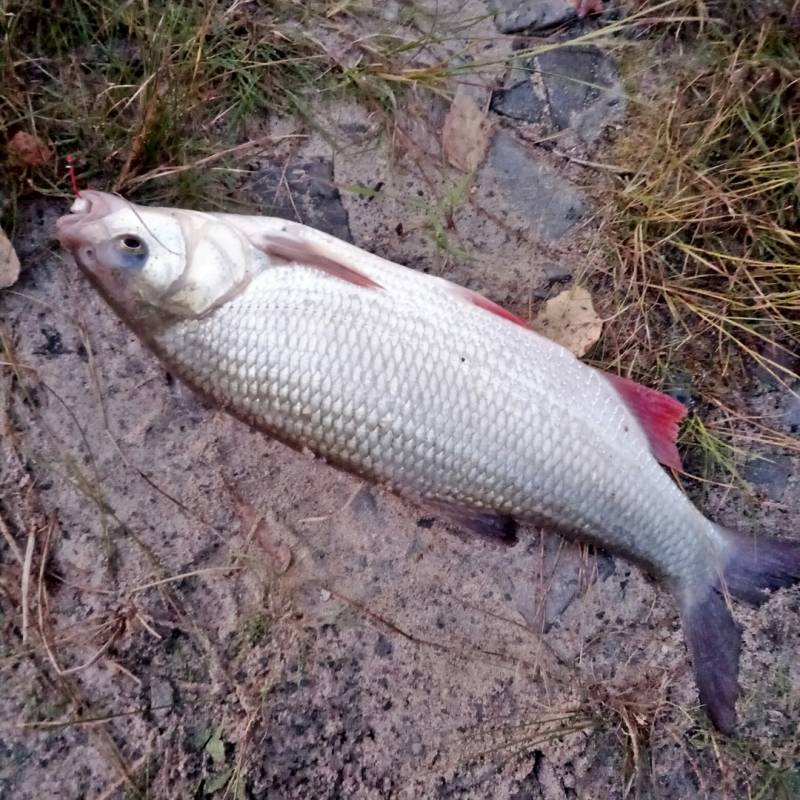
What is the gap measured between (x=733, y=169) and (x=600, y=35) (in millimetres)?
648

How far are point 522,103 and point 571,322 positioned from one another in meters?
0.79

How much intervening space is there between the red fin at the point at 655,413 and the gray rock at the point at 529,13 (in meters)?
1.26

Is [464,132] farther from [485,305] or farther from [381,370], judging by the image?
[381,370]

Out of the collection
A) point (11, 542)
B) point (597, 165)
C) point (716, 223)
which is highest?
point (597, 165)

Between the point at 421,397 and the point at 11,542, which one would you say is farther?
the point at 11,542

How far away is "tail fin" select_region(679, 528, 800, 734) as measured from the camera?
7.80ft

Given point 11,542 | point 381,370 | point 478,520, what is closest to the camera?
point 381,370

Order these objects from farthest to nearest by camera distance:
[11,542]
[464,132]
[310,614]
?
[464,132] → [310,614] → [11,542]

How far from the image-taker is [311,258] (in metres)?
2.13

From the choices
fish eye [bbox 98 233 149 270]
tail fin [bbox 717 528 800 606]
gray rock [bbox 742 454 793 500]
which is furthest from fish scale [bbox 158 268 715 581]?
gray rock [bbox 742 454 793 500]

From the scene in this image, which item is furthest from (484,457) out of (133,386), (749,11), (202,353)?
(749,11)

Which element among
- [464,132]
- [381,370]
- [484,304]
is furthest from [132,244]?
[464,132]

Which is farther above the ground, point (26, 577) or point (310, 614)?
point (26, 577)

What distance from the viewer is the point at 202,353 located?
209 centimetres
